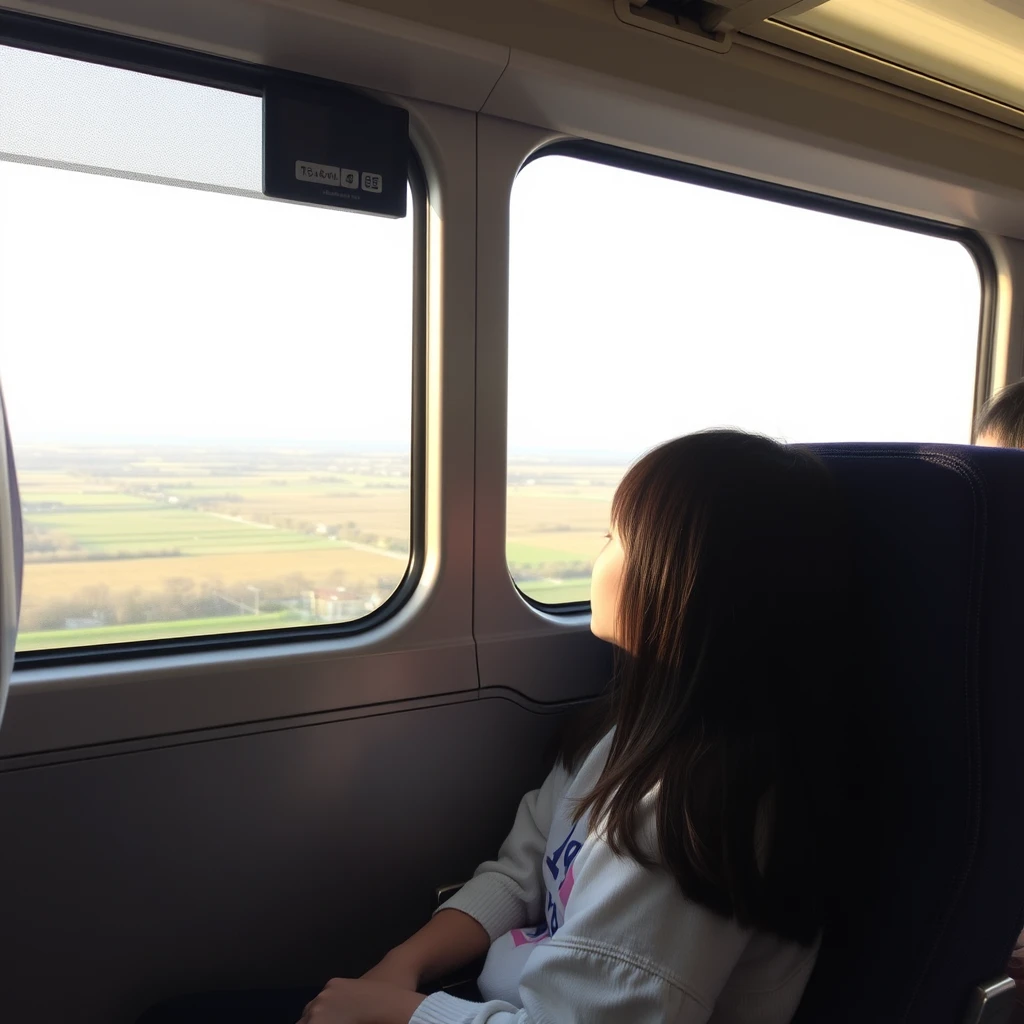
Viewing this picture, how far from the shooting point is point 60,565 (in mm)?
1333

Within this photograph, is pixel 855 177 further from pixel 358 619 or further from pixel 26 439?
pixel 26 439

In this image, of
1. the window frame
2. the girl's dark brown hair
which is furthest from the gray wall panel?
the girl's dark brown hair

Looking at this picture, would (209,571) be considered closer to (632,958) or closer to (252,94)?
(252,94)

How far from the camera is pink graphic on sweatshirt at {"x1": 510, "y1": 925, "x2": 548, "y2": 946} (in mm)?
1222

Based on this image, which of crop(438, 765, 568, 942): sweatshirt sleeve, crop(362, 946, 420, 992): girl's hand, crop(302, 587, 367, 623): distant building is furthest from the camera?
crop(302, 587, 367, 623): distant building

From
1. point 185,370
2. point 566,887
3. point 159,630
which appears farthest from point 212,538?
point 566,887

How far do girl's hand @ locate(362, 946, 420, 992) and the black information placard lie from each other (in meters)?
1.17

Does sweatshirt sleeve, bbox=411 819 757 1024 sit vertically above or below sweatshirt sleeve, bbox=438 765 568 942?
above

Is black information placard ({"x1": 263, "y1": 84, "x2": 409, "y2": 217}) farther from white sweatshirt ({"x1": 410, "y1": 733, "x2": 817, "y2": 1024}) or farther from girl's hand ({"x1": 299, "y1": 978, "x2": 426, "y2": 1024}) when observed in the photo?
girl's hand ({"x1": 299, "y1": 978, "x2": 426, "y2": 1024})

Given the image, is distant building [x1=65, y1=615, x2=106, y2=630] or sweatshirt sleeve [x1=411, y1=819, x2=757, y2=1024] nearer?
sweatshirt sleeve [x1=411, y1=819, x2=757, y2=1024]

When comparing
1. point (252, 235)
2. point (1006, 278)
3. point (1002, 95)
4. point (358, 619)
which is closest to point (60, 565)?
point (358, 619)

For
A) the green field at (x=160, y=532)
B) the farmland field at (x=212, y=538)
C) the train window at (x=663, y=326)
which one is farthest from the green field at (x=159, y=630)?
the train window at (x=663, y=326)

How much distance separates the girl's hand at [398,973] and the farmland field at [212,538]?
56cm

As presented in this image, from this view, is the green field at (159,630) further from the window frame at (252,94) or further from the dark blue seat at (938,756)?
the dark blue seat at (938,756)
